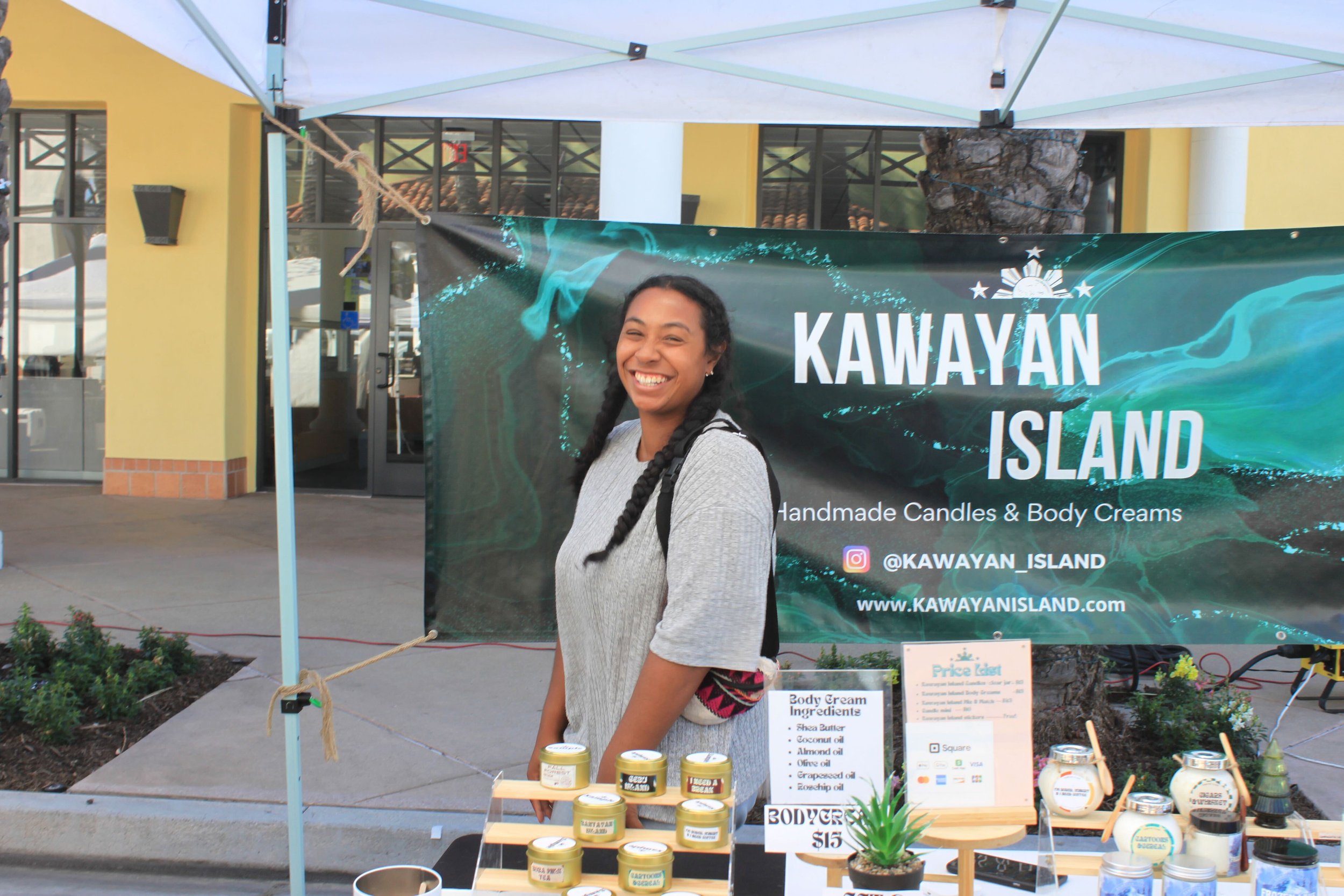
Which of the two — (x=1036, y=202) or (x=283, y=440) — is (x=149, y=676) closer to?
(x=283, y=440)

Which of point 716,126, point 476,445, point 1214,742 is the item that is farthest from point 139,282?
point 1214,742

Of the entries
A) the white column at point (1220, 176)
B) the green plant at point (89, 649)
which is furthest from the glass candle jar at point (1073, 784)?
the white column at point (1220, 176)

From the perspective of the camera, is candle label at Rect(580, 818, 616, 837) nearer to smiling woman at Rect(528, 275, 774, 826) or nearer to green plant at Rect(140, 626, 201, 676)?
smiling woman at Rect(528, 275, 774, 826)

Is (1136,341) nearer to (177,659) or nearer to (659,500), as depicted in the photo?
(659,500)

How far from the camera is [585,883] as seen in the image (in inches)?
64.2

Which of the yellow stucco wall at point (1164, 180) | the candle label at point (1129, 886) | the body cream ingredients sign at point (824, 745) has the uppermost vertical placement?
the yellow stucco wall at point (1164, 180)

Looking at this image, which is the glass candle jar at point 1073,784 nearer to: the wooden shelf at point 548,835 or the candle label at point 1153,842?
the candle label at point 1153,842

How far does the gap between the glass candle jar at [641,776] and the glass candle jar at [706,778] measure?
4 centimetres

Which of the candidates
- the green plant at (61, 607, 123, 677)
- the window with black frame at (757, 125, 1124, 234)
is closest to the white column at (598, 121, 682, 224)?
the green plant at (61, 607, 123, 677)

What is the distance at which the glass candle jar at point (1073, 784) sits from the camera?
175cm

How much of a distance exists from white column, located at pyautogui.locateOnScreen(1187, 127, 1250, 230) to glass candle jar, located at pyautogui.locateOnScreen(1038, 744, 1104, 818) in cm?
851

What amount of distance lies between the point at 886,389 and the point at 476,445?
1.21 m

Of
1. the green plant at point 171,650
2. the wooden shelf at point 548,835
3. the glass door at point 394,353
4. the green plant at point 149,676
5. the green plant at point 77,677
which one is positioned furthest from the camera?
the glass door at point 394,353

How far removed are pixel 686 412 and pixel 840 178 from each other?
333 inches
